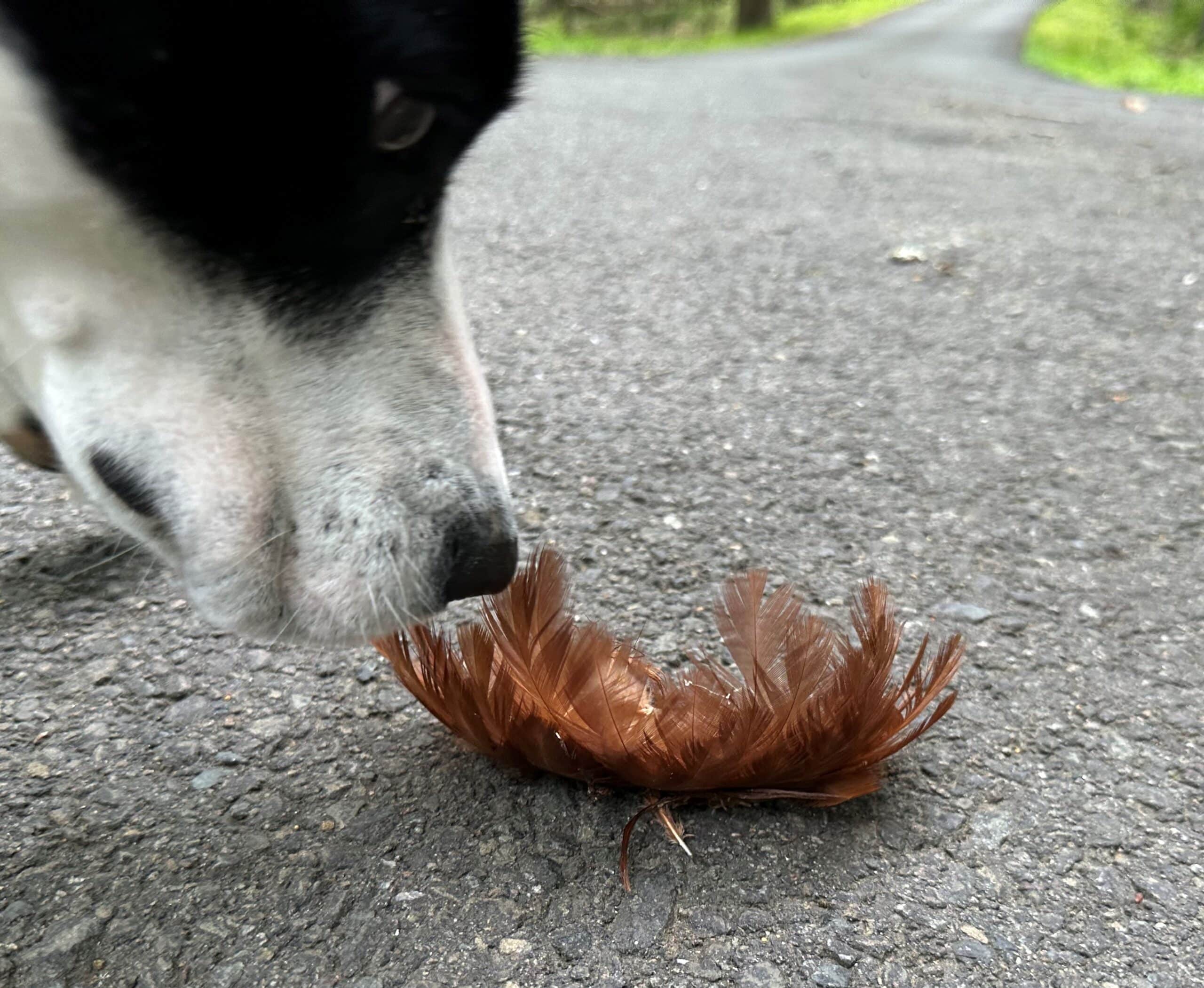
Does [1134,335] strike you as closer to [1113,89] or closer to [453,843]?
[453,843]

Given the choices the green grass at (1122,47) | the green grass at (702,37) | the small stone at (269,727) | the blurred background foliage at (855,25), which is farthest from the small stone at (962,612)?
the blurred background foliage at (855,25)

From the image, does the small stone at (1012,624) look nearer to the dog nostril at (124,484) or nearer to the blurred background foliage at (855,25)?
the dog nostril at (124,484)

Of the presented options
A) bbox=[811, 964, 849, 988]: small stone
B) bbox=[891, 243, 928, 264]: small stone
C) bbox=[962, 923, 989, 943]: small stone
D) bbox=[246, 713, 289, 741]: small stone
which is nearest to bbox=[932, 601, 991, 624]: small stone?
bbox=[962, 923, 989, 943]: small stone

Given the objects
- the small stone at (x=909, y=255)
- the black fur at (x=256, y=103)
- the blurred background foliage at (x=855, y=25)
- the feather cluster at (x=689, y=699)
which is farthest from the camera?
the blurred background foliage at (x=855, y=25)

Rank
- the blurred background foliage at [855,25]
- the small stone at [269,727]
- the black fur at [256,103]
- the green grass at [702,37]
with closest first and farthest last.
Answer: the black fur at [256,103]
the small stone at [269,727]
the blurred background foliage at [855,25]
the green grass at [702,37]

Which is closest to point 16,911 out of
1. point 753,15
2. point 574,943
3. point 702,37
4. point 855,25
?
point 574,943

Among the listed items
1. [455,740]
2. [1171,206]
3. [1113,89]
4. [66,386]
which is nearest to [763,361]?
[455,740]

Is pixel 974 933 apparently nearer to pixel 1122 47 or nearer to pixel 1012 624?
pixel 1012 624

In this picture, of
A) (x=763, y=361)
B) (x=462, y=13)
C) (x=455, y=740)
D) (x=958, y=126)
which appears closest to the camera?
(x=462, y=13)
